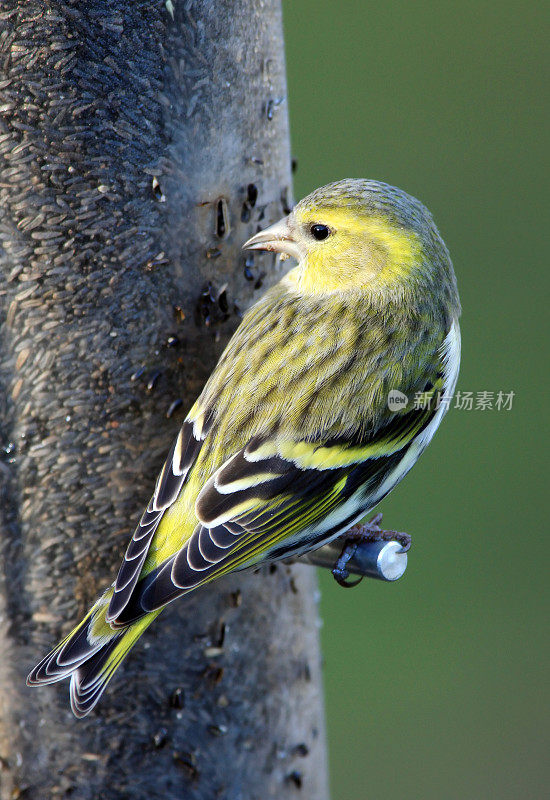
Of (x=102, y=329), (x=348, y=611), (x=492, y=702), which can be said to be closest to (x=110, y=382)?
(x=102, y=329)

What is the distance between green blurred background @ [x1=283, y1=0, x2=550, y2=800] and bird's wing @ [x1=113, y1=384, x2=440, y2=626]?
2.89 meters

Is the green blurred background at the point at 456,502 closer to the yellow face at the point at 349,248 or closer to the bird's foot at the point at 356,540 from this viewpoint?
the bird's foot at the point at 356,540

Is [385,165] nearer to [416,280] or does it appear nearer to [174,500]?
[416,280]

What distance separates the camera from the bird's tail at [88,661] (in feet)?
8.47

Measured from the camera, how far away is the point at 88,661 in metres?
2.60

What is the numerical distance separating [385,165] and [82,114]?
3.52 m

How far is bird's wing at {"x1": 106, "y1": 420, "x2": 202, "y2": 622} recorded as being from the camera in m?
2.57

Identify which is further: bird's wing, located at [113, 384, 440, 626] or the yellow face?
the yellow face

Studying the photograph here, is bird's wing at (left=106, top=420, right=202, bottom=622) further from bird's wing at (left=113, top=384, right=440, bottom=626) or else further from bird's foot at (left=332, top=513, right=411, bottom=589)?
bird's foot at (left=332, top=513, right=411, bottom=589)

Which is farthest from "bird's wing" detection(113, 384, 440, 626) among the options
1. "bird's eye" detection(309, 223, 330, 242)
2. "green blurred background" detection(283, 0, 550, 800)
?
"green blurred background" detection(283, 0, 550, 800)

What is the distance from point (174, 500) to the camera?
268cm

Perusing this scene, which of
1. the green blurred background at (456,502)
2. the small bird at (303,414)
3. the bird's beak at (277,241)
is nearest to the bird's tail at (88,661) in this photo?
the small bird at (303,414)

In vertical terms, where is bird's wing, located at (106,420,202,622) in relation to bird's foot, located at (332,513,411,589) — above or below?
above
